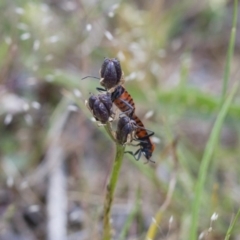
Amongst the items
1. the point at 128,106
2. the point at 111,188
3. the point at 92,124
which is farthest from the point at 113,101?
the point at 92,124

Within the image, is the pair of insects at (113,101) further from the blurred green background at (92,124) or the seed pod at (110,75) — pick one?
the blurred green background at (92,124)

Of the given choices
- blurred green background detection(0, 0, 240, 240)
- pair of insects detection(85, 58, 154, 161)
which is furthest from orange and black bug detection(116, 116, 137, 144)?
blurred green background detection(0, 0, 240, 240)

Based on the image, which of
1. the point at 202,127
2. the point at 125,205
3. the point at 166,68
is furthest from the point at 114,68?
the point at 166,68

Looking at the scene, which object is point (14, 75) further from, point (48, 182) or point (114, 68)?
point (114, 68)

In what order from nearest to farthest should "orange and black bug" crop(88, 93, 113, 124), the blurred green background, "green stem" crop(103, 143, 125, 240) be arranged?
"orange and black bug" crop(88, 93, 113, 124) < "green stem" crop(103, 143, 125, 240) < the blurred green background

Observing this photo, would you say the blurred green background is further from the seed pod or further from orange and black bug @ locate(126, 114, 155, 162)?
the seed pod

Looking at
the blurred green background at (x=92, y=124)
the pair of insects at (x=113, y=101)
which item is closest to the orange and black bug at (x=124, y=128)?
the pair of insects at (x=113, y=101)
